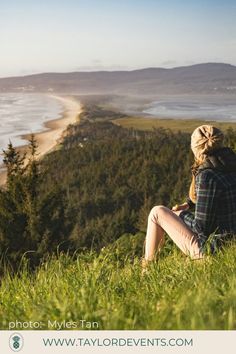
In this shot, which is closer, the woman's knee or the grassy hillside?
the grassy hillside

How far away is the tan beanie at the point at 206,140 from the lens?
4.54 metres

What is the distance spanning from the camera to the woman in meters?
4.42

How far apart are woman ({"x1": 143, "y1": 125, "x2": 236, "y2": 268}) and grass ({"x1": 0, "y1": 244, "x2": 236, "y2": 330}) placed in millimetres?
581

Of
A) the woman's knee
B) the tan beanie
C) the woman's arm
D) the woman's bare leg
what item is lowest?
the woman's bare leg

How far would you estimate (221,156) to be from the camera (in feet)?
14.8

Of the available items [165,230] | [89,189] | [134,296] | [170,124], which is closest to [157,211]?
[165,230]

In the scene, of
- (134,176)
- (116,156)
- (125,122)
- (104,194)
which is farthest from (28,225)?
(125,122)

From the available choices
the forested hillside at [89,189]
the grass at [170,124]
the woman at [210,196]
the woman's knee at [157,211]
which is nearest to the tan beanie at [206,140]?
the woman at [210,196]

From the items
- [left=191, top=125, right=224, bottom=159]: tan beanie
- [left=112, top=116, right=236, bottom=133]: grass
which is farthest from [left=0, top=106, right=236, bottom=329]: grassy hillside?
[left=112, top=116, right=236, bottom=133]: grass

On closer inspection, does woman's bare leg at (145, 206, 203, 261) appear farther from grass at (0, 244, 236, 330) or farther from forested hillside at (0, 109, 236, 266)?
forested hillside at (0, 109, 236, 266)
